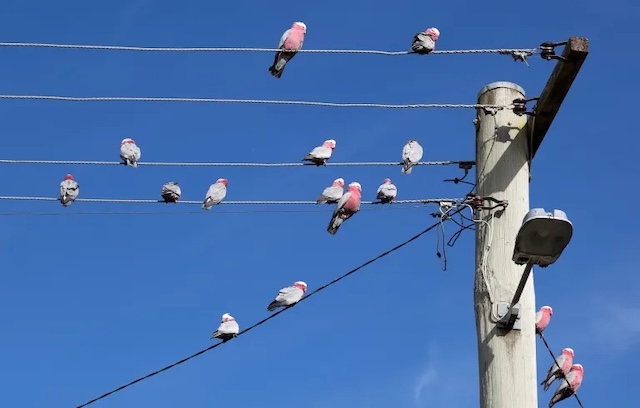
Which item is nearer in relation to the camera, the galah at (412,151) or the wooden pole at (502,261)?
the wooden pole at (502,261)

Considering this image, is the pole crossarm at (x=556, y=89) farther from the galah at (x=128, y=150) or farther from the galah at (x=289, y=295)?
the galah at (x=128, y=150)

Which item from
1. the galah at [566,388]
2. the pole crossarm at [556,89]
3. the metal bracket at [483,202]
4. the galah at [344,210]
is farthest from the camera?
the galah at [566,388]

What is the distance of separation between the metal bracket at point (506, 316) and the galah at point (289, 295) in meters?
6.01

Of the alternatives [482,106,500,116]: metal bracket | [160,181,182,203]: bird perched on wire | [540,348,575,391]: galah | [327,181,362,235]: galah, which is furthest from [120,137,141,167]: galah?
[482,106,500,116]: metal bracket

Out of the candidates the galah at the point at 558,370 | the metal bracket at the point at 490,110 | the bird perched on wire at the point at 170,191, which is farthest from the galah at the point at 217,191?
the metal bracket at the point at 490,110

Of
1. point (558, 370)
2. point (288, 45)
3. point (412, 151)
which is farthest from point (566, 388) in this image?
point (288, 45)

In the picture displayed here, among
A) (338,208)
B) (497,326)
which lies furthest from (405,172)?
(497,326)

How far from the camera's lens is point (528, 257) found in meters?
6.17

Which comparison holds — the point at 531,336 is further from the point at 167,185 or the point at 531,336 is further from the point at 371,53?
the point at 167,185

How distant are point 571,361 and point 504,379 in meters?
5.29

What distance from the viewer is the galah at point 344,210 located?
10.4 m

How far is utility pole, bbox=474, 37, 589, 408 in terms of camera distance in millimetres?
6328

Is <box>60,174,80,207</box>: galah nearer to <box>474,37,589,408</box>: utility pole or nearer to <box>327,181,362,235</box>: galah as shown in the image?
<box>327,181,362,235</box>: galah

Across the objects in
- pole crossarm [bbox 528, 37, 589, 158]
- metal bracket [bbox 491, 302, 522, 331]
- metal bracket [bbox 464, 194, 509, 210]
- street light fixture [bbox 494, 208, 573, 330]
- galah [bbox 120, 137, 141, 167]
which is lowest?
metal bracket [bbox 491, 302, 522, 331]
